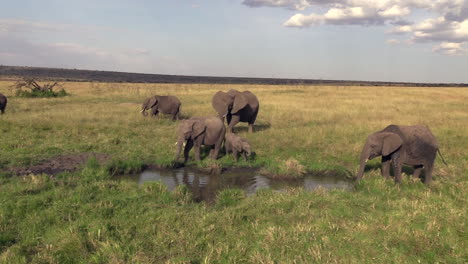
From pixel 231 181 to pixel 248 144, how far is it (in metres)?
2.10

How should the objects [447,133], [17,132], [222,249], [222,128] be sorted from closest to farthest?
[222,249] < [222,128] < [17,132] < [447,133]

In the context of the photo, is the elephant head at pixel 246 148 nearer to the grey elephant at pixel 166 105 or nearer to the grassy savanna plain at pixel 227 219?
the grassy savanna plain at pixel 227 219

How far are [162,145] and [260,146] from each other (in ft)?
12.2

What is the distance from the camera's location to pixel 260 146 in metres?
13.7

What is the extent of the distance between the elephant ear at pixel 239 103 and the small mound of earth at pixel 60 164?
628cm

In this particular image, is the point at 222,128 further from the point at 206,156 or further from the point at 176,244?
the point at 176,244

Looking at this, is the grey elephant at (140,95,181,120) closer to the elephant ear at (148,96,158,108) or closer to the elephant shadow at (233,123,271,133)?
the elephant ear at (148,96,158,108)

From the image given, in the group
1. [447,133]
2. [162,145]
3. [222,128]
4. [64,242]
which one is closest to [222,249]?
[64,242]

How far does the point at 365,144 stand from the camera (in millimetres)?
9188

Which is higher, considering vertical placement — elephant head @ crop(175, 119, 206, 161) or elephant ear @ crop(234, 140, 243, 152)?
elephant head @ crop(175, 119, 206, 161)

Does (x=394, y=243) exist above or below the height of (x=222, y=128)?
below

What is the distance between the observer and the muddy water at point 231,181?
30.7 ft

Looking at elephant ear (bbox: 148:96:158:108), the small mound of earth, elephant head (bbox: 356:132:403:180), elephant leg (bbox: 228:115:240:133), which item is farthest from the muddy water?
elephant ear (bbox: 148:96:158:108)

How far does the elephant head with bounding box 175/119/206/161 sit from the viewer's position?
11102 millimetres
